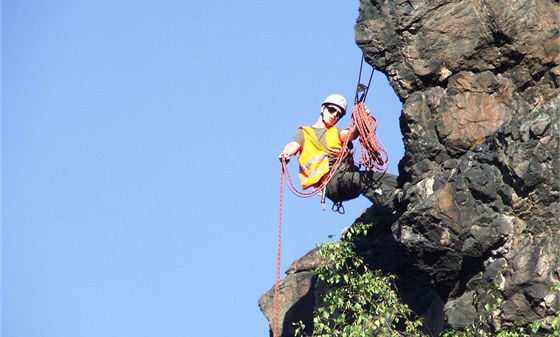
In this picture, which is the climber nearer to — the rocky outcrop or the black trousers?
the black trousers

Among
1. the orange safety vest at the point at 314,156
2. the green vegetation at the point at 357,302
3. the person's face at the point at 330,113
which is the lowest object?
the green vegetation at the point at 357,302

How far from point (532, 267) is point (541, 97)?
2.71 metres

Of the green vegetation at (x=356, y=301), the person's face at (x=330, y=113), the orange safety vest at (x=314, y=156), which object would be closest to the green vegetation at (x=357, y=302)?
the green vegetation at (x=356, y=301)

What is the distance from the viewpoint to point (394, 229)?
75.6 ft

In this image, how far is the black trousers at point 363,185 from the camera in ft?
→ 79.2

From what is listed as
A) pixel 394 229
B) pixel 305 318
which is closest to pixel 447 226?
pixel 394 229

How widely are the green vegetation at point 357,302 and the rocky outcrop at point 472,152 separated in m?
0.36

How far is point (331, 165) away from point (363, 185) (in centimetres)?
52

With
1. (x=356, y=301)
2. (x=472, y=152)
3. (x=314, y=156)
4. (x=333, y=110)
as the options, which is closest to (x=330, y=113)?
(x=333, y=110)

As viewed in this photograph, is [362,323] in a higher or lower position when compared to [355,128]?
lower

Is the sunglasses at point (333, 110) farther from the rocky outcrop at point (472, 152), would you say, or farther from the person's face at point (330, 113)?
the rocky outcrop at point (472, 152)

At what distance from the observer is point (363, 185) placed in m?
24.2

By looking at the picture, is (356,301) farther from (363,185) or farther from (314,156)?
(314,156)

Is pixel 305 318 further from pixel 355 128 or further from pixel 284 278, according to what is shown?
pixel 355 128
